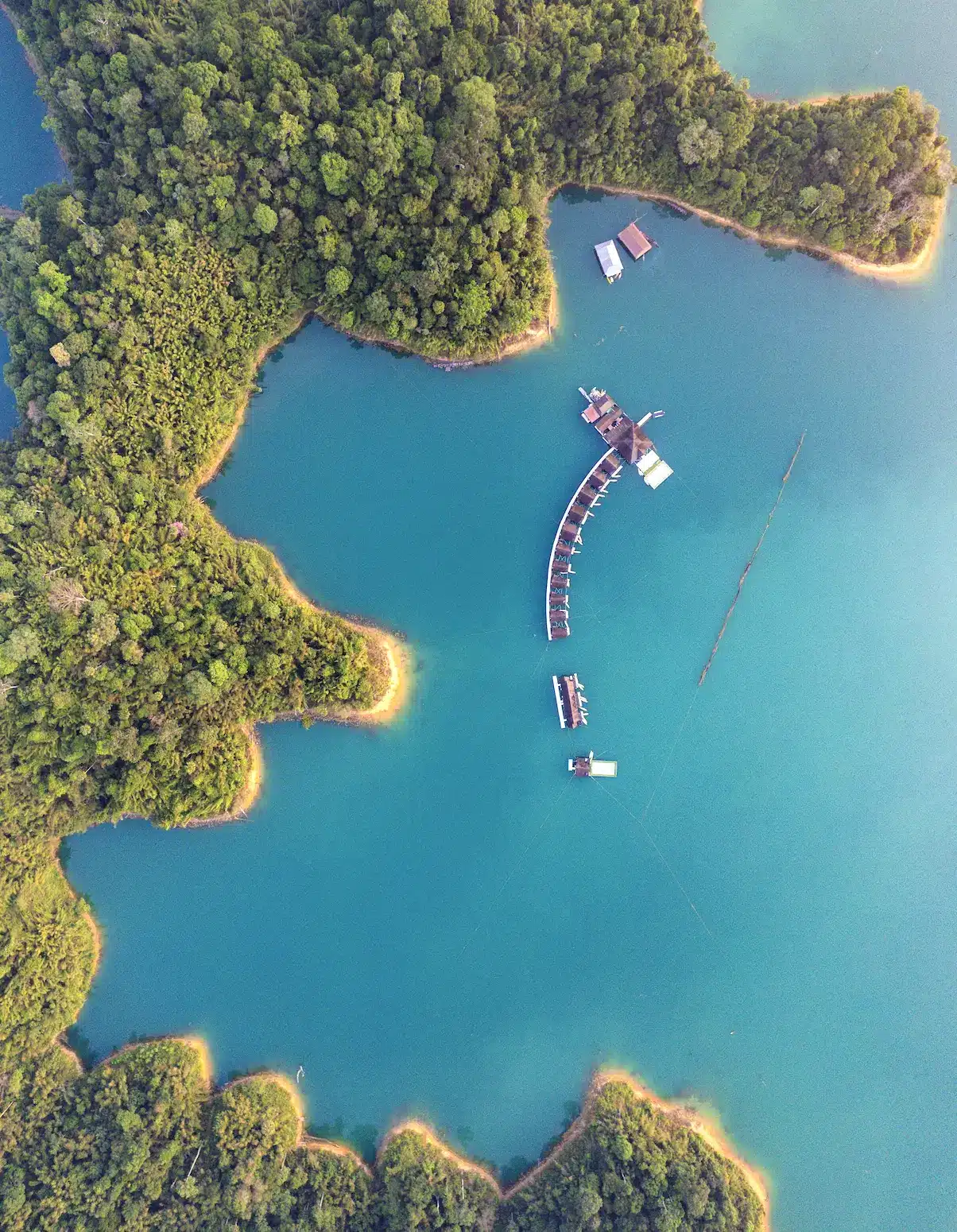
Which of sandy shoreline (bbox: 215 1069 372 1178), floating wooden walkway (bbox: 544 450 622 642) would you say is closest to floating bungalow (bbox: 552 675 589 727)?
floating wooden walkway (bbox: 544 450 622 642)

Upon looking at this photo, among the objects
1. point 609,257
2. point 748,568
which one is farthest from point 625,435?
point 748,568

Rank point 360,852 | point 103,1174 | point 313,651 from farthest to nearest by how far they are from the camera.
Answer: point 360,852 < point 313,651 < point 103,1174

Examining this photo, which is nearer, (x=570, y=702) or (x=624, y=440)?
(x=570, y=702)

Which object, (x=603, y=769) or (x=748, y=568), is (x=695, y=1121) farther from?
(x=748, y=568)

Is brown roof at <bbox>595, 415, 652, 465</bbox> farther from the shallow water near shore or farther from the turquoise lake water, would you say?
the shallow water near shore

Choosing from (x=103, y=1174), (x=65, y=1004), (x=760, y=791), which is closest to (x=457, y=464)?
(x=760, y=791)

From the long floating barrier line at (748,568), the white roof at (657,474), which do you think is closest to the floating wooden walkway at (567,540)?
the white roof at (657,474)

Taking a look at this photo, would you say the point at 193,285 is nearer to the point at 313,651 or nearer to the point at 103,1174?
the point at 313,651
